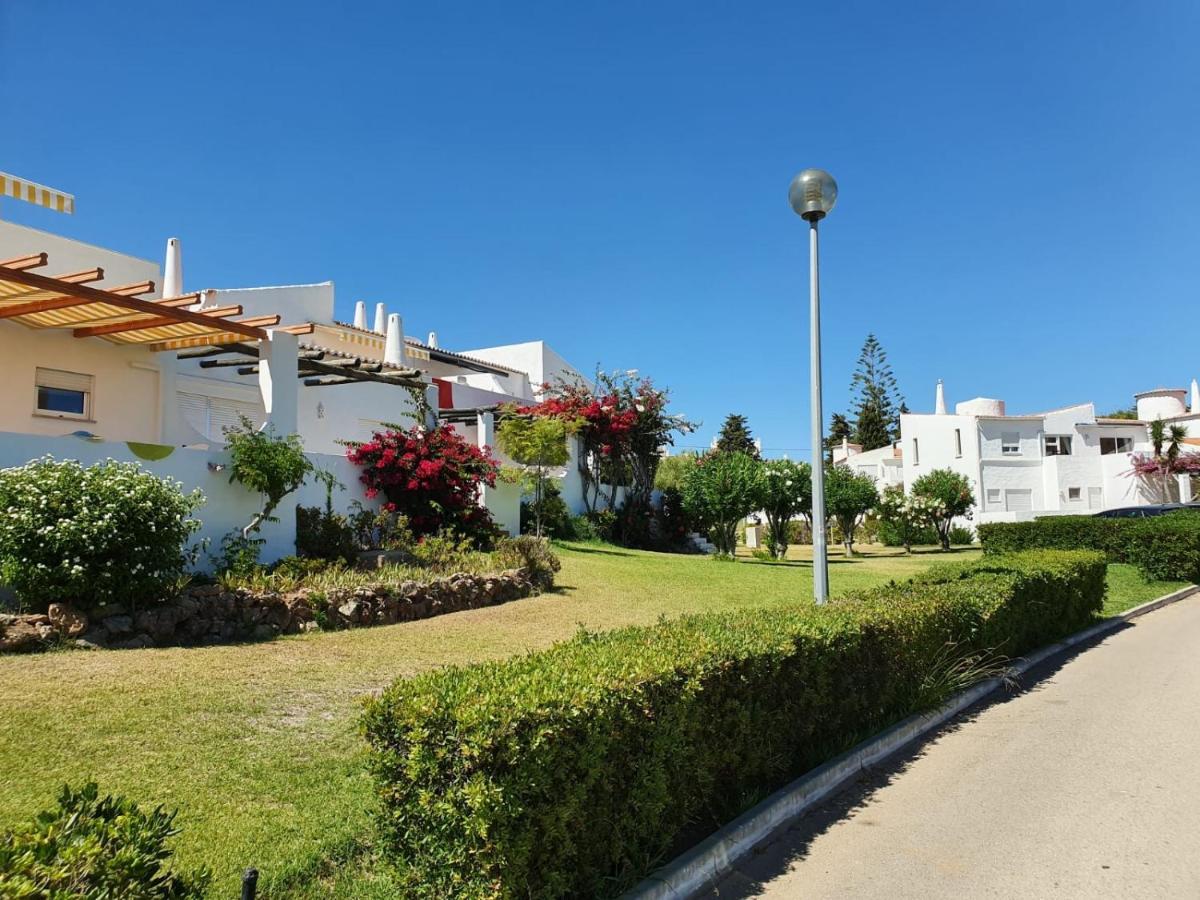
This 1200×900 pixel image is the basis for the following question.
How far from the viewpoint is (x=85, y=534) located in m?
8.24

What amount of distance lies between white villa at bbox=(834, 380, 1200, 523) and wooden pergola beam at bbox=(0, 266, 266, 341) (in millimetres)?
42520

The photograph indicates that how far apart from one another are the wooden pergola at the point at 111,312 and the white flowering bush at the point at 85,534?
101 inches

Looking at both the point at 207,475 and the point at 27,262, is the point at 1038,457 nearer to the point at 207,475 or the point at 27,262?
the point at 207,475

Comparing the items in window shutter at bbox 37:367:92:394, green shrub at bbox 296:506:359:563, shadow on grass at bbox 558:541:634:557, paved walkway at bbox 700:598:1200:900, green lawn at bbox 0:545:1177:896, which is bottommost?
paved walkway at bbox 700:598:1200:900

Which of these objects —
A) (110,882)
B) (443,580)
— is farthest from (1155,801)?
(443,580)

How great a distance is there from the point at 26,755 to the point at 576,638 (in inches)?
141

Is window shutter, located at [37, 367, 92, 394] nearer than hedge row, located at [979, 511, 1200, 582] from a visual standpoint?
Yes

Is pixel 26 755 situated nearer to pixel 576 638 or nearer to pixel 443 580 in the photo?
pixel 576 638

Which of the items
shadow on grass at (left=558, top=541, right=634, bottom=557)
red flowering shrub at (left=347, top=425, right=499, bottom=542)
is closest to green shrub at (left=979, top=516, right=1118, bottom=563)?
shadow on grass at (left=558, top=541, right=634, bottom=557)

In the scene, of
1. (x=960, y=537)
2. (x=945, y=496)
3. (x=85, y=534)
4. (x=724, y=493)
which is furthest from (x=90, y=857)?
(x=960, y=537)

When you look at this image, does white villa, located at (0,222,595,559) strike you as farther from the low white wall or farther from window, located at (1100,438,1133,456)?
window, located at (1100,438,1133,456)

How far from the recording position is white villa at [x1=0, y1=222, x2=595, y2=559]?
35.6 feet

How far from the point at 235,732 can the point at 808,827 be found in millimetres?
4106

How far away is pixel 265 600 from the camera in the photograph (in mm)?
9781
